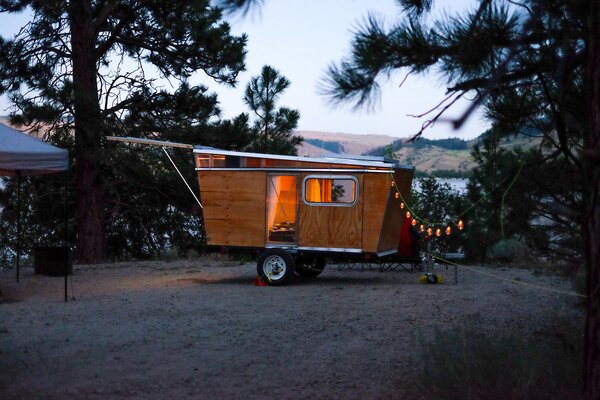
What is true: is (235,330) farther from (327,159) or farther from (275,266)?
(327,159)

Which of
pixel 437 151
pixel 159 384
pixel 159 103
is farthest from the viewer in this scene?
pixel 437 151

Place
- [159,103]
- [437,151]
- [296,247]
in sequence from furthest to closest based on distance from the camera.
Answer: [437,151], [159,103], [296,247]

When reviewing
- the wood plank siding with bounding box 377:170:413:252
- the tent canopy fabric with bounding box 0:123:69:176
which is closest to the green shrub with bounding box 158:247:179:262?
the wood plank siding with bounding box 377:170:413:252

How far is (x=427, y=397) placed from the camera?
5516 millimetres

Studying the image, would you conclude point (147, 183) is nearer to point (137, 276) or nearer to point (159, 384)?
point (137, 276)

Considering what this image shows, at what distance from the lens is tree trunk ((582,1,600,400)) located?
4.66 m

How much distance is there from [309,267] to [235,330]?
603 centimetres

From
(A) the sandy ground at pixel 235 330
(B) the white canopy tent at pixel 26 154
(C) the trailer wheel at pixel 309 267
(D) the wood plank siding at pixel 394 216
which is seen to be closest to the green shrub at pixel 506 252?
(A) the sandy ground at pixel 235 330

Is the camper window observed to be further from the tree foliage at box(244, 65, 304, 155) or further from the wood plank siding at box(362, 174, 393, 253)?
the tree foliage at box(244, 65, 304, 155)

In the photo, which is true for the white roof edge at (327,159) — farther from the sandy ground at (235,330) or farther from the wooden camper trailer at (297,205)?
the sandy ground at (235,330)

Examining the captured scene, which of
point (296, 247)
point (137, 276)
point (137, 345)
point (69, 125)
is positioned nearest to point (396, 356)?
point (137, 345)

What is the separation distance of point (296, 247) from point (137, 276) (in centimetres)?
336

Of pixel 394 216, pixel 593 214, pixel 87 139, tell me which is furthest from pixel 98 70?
pixel 593 214

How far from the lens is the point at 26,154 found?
456 inches
